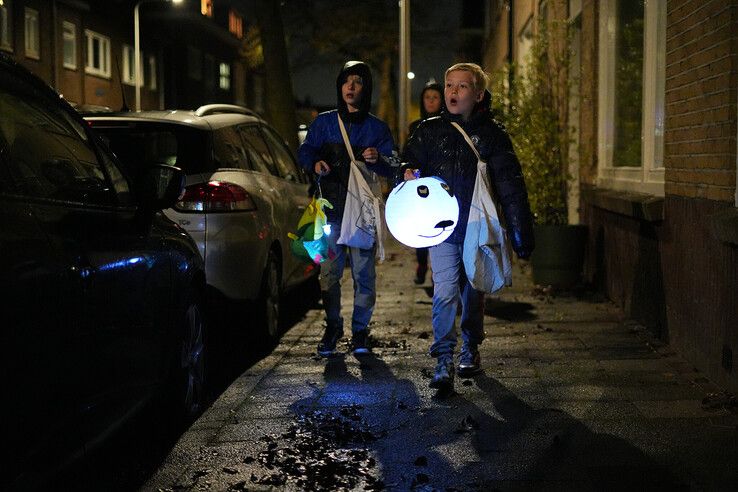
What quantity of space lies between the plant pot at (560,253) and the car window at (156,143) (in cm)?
429

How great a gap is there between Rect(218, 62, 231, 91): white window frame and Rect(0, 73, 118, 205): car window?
52.3 m

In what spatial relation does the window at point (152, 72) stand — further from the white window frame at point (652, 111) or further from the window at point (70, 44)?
the white window frame at point (652, 111)

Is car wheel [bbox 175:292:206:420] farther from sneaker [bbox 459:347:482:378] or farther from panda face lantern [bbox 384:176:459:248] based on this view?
sneaker [bbox 459:347:482:378]

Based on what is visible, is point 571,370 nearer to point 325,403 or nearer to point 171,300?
point 325,403

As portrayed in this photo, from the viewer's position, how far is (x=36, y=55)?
3244cm

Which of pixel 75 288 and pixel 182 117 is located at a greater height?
pixel 182 117

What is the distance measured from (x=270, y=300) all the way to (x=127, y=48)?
3635 cm

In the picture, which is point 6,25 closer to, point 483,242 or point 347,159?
point 347,159

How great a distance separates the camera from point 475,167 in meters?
6.29

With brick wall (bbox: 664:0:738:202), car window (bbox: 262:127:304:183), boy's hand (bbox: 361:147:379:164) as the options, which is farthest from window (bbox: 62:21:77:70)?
brick wall (bbox: 664:0:738:202)

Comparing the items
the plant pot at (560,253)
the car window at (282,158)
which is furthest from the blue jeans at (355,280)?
the plant pot at (560,253)

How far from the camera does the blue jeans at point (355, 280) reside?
7.34 m

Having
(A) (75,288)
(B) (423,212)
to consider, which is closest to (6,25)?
(B) (423,212)

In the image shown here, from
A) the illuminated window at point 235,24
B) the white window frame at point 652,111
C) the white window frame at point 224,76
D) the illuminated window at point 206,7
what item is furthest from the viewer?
the illuminated window at point 235,24
